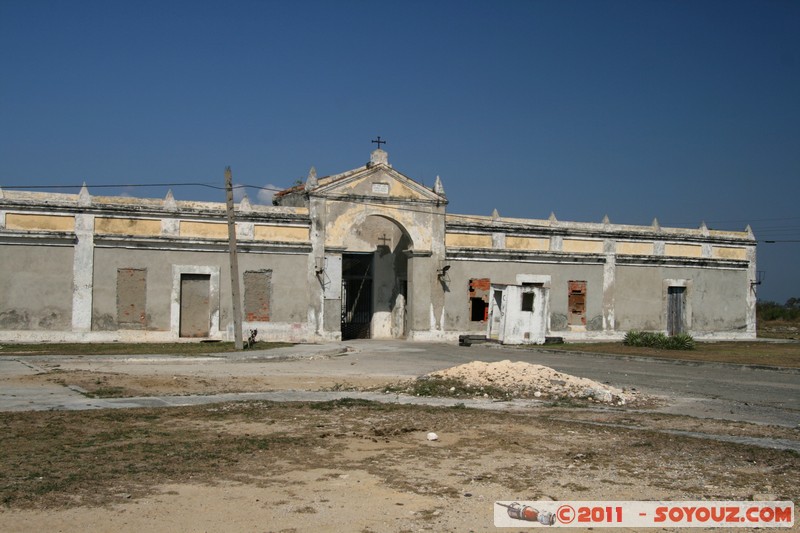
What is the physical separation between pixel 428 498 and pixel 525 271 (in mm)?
27520

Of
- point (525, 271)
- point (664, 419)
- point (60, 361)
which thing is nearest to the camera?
point (664, 419)

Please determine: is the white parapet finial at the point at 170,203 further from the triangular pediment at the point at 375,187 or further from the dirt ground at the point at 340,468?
the dirt ground at the point at 340,468

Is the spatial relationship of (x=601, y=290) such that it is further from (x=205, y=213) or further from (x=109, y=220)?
A: (x=109, y=220)

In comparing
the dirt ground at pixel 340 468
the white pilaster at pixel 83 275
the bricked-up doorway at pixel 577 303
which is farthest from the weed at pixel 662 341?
the white pilaster at pixel 83 275

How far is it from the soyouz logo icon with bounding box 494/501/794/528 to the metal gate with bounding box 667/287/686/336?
3104 cm

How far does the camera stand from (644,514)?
20.5 feet

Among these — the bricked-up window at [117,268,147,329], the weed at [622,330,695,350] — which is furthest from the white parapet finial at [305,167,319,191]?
the weed at [622,330,695,350]

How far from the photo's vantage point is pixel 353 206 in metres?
30.8

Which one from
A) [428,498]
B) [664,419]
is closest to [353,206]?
[664,419]

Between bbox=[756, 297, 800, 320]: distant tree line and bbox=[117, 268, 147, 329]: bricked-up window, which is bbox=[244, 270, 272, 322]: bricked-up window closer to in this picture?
bbox=[117, 268, 147, 329]: bricked-up window

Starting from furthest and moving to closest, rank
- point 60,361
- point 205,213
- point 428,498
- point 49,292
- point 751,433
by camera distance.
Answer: point 205,213 < point 49,292 < point 60,361 < point 751,433 < point 428,498

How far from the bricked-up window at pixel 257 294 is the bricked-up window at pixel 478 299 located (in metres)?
8.25

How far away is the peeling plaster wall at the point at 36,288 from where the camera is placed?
2653 cm

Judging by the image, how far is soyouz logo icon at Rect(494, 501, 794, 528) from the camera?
6133mm
